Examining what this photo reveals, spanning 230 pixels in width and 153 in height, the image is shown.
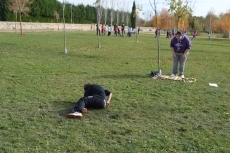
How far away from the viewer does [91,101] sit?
593cm

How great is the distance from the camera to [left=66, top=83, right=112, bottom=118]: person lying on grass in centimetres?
560

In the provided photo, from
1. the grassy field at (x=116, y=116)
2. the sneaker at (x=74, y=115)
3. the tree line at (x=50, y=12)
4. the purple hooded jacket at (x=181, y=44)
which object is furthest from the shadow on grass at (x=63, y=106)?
the tree line at (x=50, y=12)

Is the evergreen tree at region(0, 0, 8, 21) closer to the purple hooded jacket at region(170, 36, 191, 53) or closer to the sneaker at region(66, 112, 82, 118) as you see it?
the purple hooded jacket at region(170, 36, 191, 53)

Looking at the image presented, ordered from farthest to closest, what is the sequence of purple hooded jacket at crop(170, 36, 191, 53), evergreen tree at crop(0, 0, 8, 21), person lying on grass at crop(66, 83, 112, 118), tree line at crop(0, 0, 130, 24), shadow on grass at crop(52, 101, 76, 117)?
tree line at crop(0, 0, 130, 24), evergreen tree at crop(0, 0, 8, 21), purple hooded jacket at crop(170, 36, 191, 53), shadow on grass at crop(52, 101, 76, 117), person lying on grass at crop(66, 83, 112, 118)

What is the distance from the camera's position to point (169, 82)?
9430mm

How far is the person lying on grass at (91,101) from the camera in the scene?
5.60 m

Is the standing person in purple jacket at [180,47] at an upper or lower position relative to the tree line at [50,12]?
lower

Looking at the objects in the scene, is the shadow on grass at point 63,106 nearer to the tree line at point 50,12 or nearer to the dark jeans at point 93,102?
the dark jeans at point 93,102

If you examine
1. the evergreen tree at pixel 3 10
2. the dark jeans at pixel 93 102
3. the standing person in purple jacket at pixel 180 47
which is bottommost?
the dark jeans at pixel 93 102

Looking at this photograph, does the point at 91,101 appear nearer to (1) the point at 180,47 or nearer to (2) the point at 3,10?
(1) the point at 180,47

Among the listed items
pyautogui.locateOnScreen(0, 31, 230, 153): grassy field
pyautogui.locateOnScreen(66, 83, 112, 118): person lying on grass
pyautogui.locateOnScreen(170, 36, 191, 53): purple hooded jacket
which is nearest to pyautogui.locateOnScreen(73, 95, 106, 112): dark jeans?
pyautogui.locateOnScreen(66, 83, 112, 118): person lying on grass

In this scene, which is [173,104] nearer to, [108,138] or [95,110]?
[95,110]

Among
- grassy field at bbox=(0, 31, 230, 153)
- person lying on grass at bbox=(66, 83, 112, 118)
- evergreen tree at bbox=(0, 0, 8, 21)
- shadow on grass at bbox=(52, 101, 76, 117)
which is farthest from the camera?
evergreen tree at bbox=(0, 0, 8, 21)

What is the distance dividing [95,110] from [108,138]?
1.46 m
